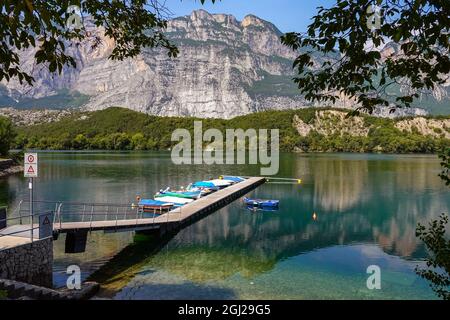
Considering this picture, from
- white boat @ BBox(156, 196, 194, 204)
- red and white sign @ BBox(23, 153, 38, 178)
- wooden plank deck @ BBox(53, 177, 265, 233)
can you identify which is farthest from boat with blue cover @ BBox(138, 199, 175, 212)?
red and white sign @ BBox(23, 153, 38, 178)

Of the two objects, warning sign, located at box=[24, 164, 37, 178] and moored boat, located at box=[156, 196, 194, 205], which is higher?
warning sign, located at box=[24, 164, 37, 178]

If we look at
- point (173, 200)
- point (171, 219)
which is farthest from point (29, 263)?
point (173, 200)

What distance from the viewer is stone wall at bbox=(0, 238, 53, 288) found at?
45.1 ft

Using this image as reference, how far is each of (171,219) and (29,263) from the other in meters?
13.4

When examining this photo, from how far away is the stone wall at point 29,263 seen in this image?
1373 cm

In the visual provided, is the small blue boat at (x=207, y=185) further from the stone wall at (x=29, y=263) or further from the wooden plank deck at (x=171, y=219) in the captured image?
the stone wall at (x=29, y=263)

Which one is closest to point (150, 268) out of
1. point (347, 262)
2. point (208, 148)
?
point (347, 262)

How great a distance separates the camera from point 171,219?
2756cm

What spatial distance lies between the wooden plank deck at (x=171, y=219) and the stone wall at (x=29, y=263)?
4.63 meters

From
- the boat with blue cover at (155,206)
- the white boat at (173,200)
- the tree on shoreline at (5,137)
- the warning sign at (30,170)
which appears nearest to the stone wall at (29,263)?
the warning sign at (30,170)

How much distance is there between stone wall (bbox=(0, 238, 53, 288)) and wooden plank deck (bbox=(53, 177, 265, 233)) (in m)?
4.63

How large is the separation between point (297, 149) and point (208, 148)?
4191cm

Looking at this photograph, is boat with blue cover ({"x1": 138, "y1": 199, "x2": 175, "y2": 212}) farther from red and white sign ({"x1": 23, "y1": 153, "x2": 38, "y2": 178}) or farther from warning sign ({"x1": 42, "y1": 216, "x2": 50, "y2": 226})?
red and white sign ({"x1": 23, "y1": 153, "x2": 38, "y2": 178})

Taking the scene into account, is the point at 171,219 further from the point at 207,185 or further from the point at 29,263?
the point at 207,185
